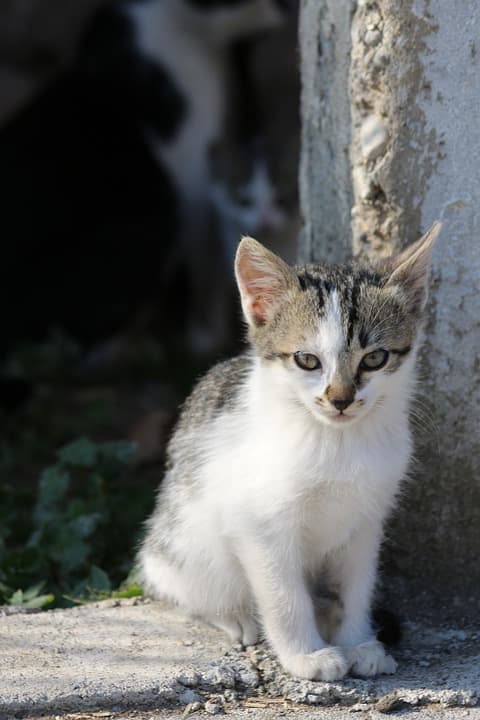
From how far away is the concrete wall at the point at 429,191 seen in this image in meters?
2.51

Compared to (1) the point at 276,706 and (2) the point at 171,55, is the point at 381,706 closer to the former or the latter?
(1) the point at 276,706

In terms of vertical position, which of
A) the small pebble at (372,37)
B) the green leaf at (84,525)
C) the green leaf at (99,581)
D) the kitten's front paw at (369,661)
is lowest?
the green leaf at (99,581)

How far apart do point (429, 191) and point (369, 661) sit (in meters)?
1.08

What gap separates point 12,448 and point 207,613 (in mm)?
1889

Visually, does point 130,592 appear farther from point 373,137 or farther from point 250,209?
point 250,209

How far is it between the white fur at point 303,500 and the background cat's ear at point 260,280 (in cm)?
12

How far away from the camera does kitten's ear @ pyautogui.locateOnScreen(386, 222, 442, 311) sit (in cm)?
236

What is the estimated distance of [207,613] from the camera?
269 cm

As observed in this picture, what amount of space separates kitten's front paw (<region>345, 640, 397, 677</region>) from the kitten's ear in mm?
771

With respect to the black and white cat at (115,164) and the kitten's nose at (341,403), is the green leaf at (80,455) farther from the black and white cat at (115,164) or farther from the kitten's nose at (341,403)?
the black and white cat at (115,164)

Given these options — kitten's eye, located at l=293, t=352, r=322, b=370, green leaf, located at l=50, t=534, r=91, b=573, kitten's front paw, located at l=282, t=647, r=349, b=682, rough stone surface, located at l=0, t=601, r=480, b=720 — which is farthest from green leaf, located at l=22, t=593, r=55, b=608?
kitten's eye, located at l=293, t=352, r=322, b=370

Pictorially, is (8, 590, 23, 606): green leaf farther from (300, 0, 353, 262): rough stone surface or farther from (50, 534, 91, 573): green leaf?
(300, 0, 353, 262): rough stone surface

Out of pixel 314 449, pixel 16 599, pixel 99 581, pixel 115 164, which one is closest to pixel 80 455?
pixel 99 581

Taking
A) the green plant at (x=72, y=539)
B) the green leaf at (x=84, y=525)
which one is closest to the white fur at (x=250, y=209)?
the green plant at (x=72, y=539)
